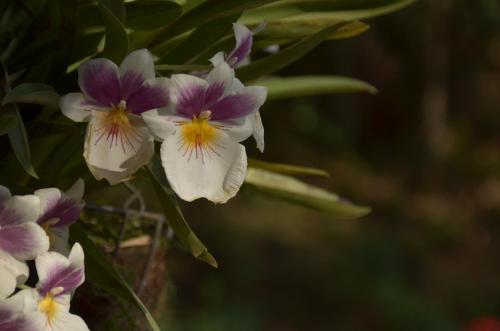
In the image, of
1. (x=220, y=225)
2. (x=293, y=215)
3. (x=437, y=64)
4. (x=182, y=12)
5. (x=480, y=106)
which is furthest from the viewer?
(x=480, y=106)

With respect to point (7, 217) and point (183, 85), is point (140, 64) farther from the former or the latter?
point (7, 217)

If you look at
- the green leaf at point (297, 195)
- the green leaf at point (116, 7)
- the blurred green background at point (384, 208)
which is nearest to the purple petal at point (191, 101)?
the green leaf at point (116, 7)

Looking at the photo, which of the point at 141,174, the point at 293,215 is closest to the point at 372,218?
the point at 293,215

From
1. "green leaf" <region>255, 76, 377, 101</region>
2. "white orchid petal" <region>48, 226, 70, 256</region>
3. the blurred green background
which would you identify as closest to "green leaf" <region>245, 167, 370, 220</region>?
"green leaf" <region>255, 76, 377, 101</region>

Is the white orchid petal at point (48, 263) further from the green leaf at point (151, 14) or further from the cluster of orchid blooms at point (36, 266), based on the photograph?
the green leaf at point (151, 14)

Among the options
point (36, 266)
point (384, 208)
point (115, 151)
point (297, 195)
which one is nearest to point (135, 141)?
point (115, 151)

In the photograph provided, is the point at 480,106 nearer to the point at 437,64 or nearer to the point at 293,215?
the point at 437,64

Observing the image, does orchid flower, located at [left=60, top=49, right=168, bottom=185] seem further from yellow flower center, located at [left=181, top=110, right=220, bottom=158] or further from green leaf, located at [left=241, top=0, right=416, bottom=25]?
green leaf, located at [left=241, top=0, right=416, bottom=25]
